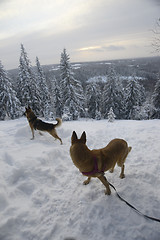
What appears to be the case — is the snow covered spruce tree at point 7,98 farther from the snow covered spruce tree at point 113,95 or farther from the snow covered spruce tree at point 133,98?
the snow covered spruce tree at point 133,98

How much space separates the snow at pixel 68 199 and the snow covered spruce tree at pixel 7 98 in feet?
67.3

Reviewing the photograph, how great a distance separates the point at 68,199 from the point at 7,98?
24.4 m

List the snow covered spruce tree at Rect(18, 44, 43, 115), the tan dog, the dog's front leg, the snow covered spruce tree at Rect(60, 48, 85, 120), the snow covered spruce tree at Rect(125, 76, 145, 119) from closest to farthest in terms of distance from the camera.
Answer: the tan dog, the dog's front leg, the snow covered spruce tree at Rect(60, 48, 85, 120), the snow covered spruce tree at Rect(18, 44, 43, 115), the snow covered spruce tree at Rect(125, 76, 145, 119)

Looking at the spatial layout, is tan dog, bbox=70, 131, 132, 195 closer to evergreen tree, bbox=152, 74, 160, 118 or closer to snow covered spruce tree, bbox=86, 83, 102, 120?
evergreen tree, bbox=152, 74, 160, 118

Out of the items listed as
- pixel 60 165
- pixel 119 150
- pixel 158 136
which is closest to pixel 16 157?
pixel 60 165

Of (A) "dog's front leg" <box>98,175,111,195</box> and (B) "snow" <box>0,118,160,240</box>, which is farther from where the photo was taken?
(A) "dog's front leg" <box>98,175,111,195</box>

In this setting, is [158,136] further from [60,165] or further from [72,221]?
[72,221]

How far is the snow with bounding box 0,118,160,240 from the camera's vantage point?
2.49 m

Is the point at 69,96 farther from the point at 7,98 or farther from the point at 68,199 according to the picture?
the point at 68,199

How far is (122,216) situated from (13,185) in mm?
2861

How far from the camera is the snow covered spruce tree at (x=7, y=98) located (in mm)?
22078

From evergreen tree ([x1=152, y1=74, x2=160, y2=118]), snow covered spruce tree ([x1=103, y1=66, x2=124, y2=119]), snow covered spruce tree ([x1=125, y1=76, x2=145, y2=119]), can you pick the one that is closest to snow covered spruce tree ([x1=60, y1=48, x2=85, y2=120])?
snow covered spruce tree ([x1=103, y1=66, x2=124, y2=119])

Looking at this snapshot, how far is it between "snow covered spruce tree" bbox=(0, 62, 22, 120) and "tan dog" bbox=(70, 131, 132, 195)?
23.7 m

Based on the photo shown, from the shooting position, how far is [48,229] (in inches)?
101
